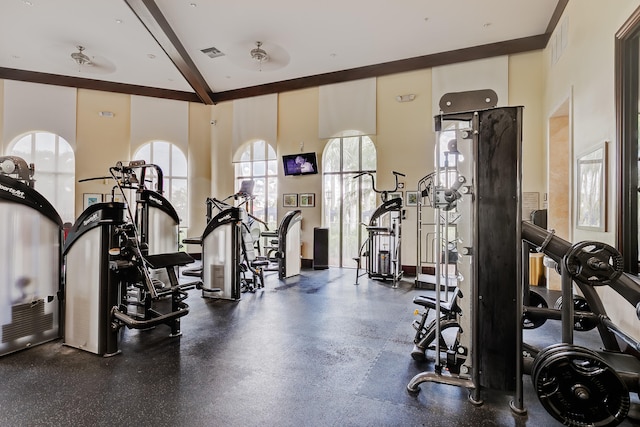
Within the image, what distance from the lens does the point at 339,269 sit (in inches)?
324

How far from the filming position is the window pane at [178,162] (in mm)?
9914

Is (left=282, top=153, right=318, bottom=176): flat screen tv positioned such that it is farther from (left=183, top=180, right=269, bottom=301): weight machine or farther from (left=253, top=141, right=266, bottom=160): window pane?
(left=183, top=180, right=269, bottom=301): weight machine

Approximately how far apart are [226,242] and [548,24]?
23.1 feet

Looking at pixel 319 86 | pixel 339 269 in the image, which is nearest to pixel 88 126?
pixel 319 86

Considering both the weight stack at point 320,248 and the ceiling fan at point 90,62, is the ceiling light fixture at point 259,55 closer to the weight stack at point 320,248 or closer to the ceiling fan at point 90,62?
the ceiling fan at point 90,62

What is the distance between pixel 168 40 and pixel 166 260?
557 cm

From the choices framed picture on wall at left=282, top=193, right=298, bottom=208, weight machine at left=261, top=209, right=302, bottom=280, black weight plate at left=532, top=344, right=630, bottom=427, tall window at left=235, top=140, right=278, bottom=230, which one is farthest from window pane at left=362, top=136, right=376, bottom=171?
black weight plate at left=532, top=344, right=630, bottom=427

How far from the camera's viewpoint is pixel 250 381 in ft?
8.55

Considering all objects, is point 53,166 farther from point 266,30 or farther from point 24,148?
point 266,30

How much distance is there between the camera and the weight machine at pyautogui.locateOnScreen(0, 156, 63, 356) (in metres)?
3.01

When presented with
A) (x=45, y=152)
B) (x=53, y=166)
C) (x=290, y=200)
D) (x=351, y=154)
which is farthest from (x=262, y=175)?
(x=45, y=152)

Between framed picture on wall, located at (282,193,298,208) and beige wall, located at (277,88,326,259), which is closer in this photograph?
beige wall, located at (277,88,326,259)

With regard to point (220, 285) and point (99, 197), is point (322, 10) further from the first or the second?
point (99, 197)

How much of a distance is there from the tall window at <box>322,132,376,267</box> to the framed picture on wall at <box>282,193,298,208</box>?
2.64 feet
